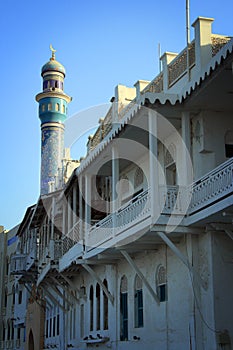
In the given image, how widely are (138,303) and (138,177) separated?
13.8 ft

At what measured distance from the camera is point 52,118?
48.8 metres

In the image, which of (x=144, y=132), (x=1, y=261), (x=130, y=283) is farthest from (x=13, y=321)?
(x=144, y=132)

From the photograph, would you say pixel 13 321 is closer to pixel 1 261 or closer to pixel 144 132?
pixel 1 261

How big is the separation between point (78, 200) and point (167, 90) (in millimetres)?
8945

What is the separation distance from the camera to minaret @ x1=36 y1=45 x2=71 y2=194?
47.5m

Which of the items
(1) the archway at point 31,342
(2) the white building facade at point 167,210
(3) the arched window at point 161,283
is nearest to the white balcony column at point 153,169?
(2) the white building facade at point 167,210

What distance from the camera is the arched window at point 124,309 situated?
1961 cm

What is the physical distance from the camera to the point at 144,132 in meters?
17.2

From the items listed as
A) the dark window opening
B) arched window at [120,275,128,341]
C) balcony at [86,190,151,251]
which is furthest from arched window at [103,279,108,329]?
the dark window opening

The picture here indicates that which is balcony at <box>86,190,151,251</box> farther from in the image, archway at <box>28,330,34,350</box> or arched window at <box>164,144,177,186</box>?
archway at <box>28,330,34,350</box>

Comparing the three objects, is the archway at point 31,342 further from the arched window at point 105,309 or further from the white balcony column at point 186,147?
the white balcony column at point 186,147

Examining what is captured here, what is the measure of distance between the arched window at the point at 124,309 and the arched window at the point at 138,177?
3240 mm

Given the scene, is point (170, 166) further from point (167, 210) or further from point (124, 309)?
point (124, 309)

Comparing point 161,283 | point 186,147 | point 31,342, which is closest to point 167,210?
point 186,147
